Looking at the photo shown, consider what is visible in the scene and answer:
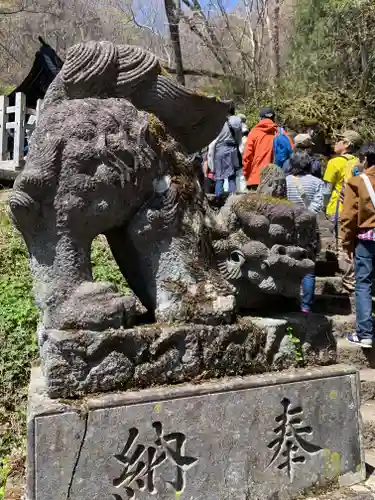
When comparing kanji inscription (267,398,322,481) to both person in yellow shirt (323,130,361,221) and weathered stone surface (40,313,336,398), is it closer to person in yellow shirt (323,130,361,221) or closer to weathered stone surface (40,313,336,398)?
weathered stone surface (40,313,336,398)

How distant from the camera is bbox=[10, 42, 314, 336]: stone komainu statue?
204 centimetres

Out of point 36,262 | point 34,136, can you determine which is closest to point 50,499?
point 36,262

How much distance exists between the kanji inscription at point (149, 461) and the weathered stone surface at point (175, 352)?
8.1 inches

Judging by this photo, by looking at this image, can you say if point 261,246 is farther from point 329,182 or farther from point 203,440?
point 329,182

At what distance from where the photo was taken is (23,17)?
26.1 metres

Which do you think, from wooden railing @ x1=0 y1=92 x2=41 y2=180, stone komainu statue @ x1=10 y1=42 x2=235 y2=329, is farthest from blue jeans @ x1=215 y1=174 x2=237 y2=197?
wooden railing @ x1=0 y1=92 x2=41 y2=180

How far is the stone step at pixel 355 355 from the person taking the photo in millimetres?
3807

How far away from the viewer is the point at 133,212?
2.21 m

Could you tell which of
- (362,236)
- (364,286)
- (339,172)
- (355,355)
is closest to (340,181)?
(339,172)

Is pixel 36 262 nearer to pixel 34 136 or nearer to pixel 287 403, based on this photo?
pixel 34 136

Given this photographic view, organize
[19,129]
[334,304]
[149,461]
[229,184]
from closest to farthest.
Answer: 1. [149,461]
2. [334,304]
3. [229,184]
4. [19,129]

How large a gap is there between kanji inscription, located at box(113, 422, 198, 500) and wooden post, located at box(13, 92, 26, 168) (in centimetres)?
939

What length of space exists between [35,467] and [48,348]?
15.7 inches

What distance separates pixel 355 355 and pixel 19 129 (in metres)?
8.92
